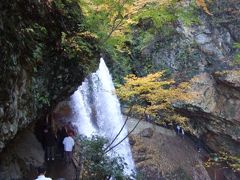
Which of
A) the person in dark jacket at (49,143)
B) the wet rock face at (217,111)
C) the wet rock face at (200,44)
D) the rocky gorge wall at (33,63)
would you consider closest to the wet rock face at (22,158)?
the rocky gorge wall at (33,63)

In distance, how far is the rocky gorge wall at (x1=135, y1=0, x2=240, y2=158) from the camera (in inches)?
610

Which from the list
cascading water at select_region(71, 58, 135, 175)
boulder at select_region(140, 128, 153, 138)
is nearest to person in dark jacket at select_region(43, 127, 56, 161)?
cascading water at select_region(71, 58, 135, 175)

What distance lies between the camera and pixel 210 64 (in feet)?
54.9

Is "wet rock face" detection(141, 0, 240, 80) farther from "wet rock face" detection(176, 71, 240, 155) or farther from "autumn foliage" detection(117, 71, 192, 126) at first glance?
"autumn foliage" detection(117, 71, 192, 126)

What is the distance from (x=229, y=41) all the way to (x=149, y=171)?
8617 millimetres

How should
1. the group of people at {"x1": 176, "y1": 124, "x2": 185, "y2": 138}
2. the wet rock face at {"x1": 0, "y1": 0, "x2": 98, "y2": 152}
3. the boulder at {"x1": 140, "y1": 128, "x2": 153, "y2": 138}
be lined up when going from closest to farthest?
the wet rock face at {"x1": 0, "y1": 0, "x2": 98, "y2": 152}
the boulder at {"x1": 140, "y1": 128, "x2": 153, "y2": 138}
the group of people at {"x1": 176, "y1": 124, "x2": 185, "y2": 138}

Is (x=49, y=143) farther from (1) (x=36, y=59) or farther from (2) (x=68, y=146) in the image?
(1) (x=36, y=59)

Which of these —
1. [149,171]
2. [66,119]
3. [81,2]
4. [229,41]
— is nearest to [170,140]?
[149,171]

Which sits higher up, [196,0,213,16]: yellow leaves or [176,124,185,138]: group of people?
[196,0,213,16]: yellow leaves

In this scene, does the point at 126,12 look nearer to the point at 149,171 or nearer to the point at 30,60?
the point at 30,60

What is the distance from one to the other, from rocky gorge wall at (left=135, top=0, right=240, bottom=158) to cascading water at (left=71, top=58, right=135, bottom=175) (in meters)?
3.60

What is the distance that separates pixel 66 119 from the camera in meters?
12.2

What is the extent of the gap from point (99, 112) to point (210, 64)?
6.80m

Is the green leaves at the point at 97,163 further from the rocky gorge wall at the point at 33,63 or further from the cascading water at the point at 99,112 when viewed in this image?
the cascading water at the point at 99,112
